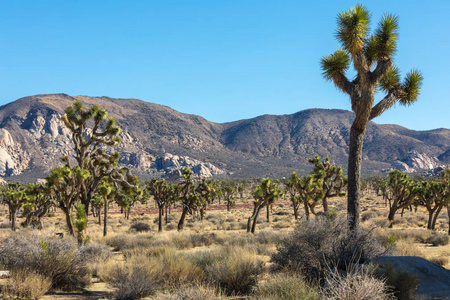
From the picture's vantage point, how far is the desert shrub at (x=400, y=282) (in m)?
6.75

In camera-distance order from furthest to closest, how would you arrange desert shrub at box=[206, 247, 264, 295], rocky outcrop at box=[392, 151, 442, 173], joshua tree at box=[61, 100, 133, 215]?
rocky outcrop at box=[392, 151, 442, 173] → joshua tree at box=[61, 100, 133, 215] → desert shrub at box=[206, 247, 264, 295]

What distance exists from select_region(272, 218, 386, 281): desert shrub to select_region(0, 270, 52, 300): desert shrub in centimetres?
519

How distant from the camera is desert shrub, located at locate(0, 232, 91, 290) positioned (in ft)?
24.8

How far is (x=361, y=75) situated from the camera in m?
12.3

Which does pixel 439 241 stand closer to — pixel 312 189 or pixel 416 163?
pixel 312 189

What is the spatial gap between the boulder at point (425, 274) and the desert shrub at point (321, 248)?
1.82 feet

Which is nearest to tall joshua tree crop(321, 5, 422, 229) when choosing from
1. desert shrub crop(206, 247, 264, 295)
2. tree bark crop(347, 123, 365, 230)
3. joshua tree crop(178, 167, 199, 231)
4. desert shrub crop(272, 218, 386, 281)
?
tree bark crop(347, 123, 365, 230)

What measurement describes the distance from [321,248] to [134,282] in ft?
14.2

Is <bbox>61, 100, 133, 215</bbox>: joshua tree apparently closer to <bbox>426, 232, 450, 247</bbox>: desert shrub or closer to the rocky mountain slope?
<bbox>426, 232, 450, 247</bbox>: desert shrub

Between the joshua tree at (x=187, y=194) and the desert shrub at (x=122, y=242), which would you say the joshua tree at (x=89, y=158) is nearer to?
the desert shrub at (x=122, y=242)

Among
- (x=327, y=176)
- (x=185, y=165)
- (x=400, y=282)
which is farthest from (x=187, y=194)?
(x=185, y=165)

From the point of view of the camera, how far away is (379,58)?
41.4 feet

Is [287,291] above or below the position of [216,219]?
above

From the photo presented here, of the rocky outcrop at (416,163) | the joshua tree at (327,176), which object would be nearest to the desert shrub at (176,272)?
the joshua tree at (327,176)
